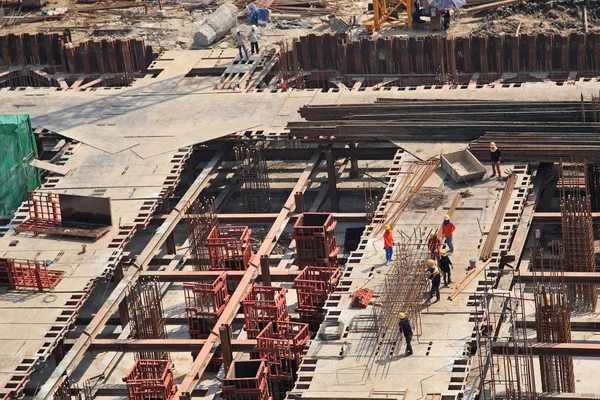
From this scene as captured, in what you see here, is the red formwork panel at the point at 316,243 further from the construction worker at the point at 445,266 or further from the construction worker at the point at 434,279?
the construction worker at the point at 434,279

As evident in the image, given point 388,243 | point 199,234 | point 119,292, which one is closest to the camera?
point 388,243

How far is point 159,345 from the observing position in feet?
159

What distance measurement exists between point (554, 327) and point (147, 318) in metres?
12.7

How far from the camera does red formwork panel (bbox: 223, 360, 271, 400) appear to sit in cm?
4572

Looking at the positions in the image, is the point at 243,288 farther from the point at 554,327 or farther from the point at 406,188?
the point at 554,327

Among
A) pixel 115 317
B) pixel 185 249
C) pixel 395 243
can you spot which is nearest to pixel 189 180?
pixel 185 249

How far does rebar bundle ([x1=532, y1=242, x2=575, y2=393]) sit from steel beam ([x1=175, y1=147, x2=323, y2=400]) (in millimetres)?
9213

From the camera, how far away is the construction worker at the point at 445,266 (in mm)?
47347

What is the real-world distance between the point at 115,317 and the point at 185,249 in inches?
184

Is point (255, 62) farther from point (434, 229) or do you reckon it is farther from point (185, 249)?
point (434, 229)

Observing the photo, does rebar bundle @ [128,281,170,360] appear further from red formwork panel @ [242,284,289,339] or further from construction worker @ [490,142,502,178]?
construction worker @ [490,142,502,178]

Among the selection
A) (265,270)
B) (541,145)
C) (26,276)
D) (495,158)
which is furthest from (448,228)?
(26,276)

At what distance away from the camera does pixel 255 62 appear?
68.2 metres

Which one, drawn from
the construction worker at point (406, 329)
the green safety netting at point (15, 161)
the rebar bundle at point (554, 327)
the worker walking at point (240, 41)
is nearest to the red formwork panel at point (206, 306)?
the construction worker at point (406, 329)
